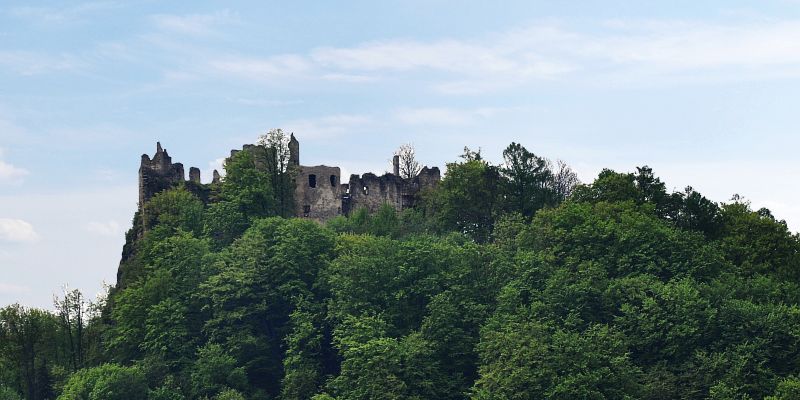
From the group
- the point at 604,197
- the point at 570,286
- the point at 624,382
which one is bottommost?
the point at 624,382

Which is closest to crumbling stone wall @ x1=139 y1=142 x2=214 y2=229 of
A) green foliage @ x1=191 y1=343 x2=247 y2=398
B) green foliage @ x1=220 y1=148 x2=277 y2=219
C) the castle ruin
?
the castle ruin

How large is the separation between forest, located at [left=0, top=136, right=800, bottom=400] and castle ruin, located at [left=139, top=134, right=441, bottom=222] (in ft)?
8.30

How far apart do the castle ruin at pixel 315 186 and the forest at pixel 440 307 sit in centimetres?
253

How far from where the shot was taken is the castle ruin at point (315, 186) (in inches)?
3428

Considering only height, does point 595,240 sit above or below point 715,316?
above

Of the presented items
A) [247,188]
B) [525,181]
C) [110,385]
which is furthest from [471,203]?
[110,385]

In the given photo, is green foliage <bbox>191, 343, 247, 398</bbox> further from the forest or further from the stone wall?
the stone wall

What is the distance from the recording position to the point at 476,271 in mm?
70000

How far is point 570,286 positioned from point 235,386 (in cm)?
1659

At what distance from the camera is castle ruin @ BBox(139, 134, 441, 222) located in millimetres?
87062

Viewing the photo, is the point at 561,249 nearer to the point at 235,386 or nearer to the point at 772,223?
the point at 772,223

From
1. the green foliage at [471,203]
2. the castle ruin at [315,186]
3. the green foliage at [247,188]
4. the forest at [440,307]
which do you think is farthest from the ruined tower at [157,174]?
the green foliage at [471,203]

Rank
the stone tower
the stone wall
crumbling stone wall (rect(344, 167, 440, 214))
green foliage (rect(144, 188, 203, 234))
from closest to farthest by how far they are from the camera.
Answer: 1. green foliage (rect(144, 188, 203, 234))
2. the stone tower
3. the stone wall
4. crumbling stone wall (rect(344, 167, 440, 214))

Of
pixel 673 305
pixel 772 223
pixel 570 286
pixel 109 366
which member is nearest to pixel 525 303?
pixel 570 286
